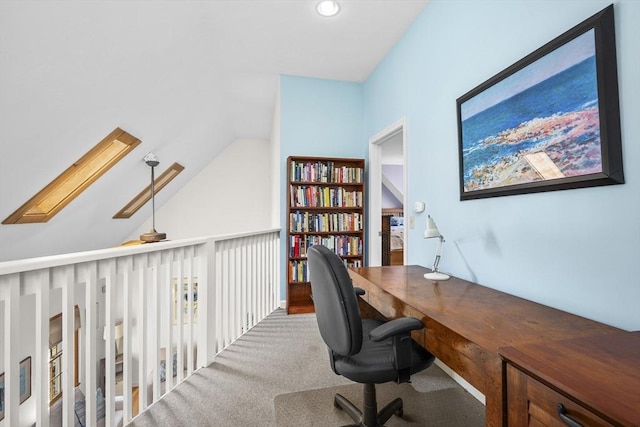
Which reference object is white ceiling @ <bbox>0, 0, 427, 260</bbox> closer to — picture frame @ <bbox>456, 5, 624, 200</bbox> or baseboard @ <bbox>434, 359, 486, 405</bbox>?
picture frame @ <bbox>456, 5, 624, 200</bbox>

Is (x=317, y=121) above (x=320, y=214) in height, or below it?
above

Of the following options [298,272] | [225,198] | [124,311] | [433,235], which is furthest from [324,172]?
[225,198]

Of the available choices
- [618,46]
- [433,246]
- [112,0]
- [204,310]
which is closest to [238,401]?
[204,310]

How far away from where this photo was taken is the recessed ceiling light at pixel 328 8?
222cm

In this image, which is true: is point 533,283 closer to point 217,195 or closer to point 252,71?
point 252,71

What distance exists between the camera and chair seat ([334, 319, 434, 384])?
1221mm

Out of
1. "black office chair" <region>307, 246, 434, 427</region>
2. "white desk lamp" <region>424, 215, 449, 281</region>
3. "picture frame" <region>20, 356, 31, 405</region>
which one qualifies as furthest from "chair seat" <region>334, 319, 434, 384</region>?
"picture frame" <region>20, 356, 31, 405</region>

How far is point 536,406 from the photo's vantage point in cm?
69

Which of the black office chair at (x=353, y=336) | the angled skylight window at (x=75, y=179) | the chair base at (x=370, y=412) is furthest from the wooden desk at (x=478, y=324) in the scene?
the angled skylight window at (x=75, y=179)

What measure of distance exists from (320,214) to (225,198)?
304cm

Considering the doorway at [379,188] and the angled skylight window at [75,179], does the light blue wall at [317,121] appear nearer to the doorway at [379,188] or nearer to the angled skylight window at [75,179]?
the doorway at [379,188]

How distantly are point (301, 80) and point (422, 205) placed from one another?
88.4 inches

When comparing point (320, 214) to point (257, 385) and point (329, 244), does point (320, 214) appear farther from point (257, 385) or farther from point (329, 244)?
point (257, 385)

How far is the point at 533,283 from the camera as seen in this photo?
4.49ft
